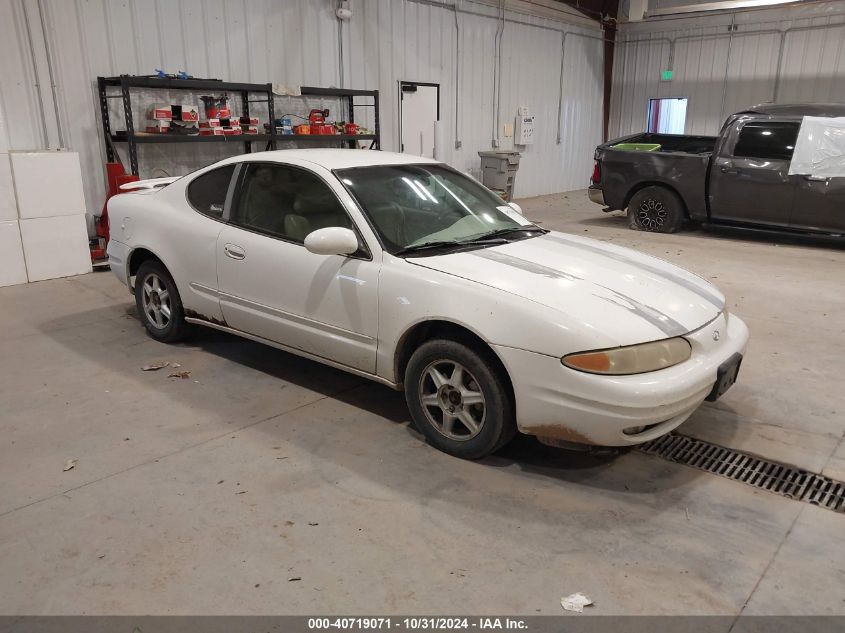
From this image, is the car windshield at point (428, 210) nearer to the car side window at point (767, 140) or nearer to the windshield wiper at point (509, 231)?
the windshield wiper at point (509, 231)

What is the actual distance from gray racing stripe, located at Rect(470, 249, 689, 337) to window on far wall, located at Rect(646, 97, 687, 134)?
47.2 feet

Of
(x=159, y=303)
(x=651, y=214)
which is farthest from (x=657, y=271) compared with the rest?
(x=651, y=214)

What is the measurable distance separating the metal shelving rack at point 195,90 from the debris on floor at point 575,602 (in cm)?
686

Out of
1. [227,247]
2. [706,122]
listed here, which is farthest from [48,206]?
[706,122]

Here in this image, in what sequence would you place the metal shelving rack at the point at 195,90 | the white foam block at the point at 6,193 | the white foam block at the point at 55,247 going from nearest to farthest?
the white foam block at the point at 6,193 → the white foam block at the point at 55,247 → the metal shelving rack at the point at 195,90

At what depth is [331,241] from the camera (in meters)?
3.31

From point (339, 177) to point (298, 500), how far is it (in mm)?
1773

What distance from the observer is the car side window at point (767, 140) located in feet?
26.9

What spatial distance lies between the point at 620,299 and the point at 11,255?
6.22 meters

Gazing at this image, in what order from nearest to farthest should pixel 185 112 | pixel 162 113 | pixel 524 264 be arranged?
1. pixel 524 264
2. pixel 162 113
3. pixel 185 112

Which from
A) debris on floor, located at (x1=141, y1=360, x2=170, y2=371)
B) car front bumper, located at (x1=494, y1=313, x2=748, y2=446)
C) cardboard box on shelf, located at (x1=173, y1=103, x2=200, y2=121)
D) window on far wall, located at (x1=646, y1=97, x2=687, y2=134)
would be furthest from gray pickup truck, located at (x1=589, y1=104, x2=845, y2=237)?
debris on floor, located at (x1=141, y1=360, x2=170, y2=371)

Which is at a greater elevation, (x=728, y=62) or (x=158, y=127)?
(x=728, y=62)

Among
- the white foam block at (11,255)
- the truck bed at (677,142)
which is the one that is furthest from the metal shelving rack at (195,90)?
the truck bed at (677,142)

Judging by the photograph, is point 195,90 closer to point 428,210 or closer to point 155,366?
point 155,366
